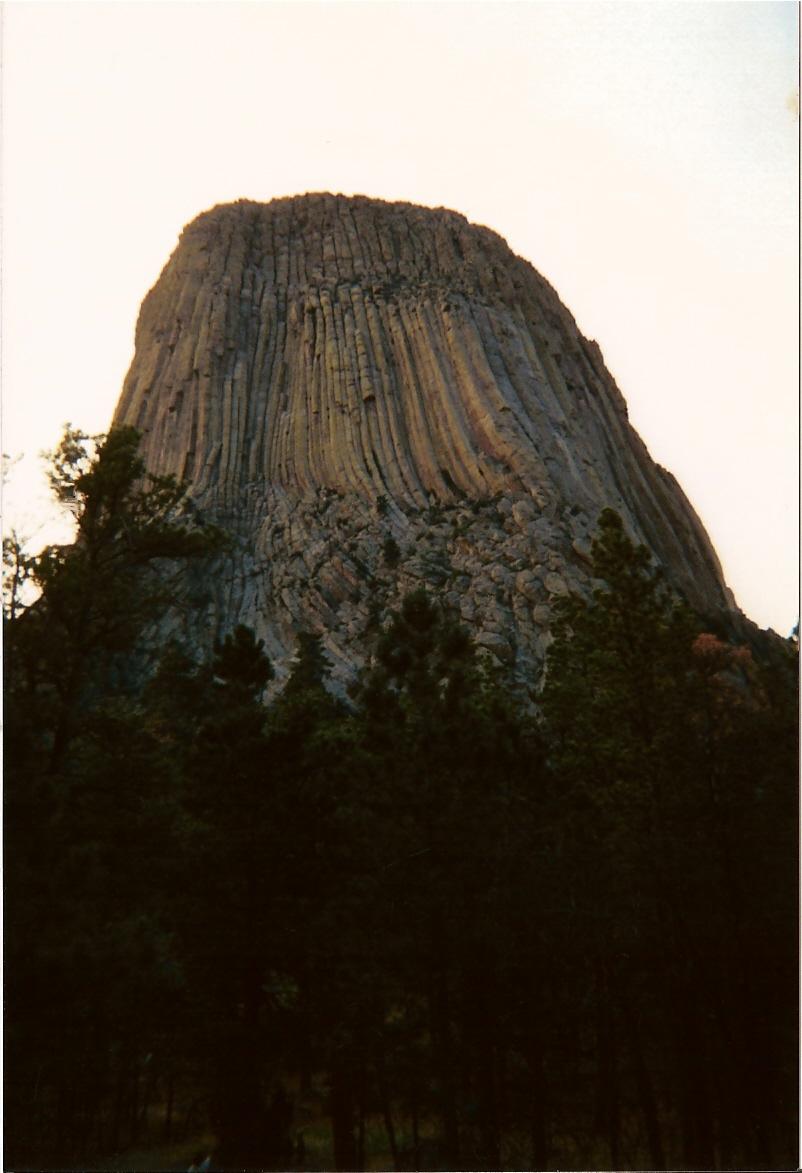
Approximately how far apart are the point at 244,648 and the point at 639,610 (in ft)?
18.7

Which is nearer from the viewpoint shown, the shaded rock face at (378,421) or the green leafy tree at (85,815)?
the green leafy tree at (85,815)

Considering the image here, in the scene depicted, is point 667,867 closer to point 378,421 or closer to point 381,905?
point 381,905

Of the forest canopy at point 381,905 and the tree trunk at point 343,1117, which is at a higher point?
the forest canopy at point 381,905

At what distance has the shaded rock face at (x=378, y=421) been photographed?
138 ft

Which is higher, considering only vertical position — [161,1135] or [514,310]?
[514,310]

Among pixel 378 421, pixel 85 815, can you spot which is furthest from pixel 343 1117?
pixel 378 421

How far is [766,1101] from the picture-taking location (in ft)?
39.2

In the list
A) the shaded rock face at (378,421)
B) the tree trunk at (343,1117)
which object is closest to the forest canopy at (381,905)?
the tree trunk at (343,1117)

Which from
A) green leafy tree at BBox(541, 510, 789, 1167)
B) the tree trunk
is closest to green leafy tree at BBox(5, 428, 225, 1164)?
the tree trunk

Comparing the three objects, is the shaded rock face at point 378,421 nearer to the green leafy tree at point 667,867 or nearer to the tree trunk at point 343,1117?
the green leafy tree at point 667,867

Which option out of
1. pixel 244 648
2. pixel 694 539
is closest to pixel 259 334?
pixel 694 539

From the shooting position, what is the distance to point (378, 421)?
2032 inches

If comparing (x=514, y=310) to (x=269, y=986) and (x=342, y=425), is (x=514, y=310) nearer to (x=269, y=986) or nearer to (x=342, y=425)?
(x=342, y=425)

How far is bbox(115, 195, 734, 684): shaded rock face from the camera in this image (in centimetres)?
4200
